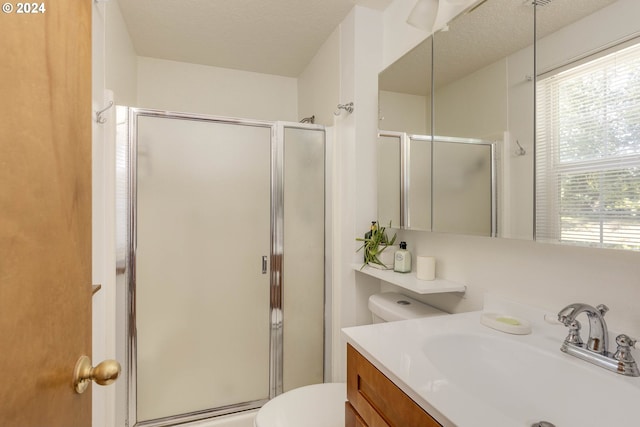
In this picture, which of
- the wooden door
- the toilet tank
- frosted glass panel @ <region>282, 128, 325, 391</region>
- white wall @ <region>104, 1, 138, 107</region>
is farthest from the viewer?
frosted glass panel @ <region>282, 128, 325, 391</region>

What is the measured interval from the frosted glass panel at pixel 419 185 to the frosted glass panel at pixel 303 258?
68 centimetres

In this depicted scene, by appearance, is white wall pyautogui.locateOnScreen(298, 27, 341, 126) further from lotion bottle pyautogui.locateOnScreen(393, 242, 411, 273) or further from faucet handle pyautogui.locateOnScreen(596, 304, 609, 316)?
faucet handle pyautogui.locateOnScreen(596, 304, 609, 316)

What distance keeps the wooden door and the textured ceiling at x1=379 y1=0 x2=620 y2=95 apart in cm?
113

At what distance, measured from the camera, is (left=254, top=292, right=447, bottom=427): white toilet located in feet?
4.13

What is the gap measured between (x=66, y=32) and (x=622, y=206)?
1.15 meters

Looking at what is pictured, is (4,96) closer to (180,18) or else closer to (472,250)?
(472,250)

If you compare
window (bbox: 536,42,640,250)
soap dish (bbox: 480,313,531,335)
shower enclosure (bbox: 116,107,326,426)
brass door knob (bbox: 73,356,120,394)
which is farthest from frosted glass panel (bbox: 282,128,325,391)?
brass door knob (bbox: 73,356,120,394)

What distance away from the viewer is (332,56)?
204 cm

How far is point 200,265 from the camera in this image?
184 cm

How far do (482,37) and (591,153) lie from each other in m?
0.58

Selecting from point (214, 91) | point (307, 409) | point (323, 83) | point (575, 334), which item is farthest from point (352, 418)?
point (214, 91)

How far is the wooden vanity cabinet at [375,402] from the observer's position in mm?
726

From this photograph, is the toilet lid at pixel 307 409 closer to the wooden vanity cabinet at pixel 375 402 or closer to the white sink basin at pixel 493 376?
the wooden vanity cabinet at pixel 375 402

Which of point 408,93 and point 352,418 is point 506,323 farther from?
point 408,93
